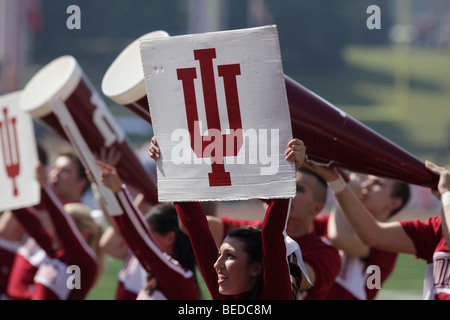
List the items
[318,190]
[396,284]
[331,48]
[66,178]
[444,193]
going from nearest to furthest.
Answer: [444,193], [318,190], [66,178], [396,284], [331,48]

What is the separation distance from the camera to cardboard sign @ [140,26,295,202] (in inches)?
91.8

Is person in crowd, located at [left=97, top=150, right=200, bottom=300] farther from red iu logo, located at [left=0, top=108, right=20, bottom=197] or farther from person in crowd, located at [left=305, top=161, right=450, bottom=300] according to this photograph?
person in crowd, located at [left=305, top=161, right=450, bottom=300]

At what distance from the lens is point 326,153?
297 cm

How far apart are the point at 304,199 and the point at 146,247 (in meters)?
0.71

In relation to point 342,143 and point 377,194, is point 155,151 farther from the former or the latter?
point 377,194

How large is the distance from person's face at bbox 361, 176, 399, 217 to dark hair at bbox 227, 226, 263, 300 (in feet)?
4.72

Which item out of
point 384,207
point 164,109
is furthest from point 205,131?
point 384,207

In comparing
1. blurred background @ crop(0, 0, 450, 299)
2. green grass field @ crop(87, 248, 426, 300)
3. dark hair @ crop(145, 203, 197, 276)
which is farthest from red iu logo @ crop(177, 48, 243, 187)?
blurred background @ crop(0, 0, 450, 299)

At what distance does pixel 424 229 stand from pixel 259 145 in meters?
1.13

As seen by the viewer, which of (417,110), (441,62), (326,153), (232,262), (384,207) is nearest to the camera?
(232,262)

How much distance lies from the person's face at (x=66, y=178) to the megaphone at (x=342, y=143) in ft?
6.83

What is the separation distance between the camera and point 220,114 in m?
2.40

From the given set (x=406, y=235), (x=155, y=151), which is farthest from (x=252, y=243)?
(x=406, y=235)

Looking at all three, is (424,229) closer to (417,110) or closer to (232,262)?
(232,262)
